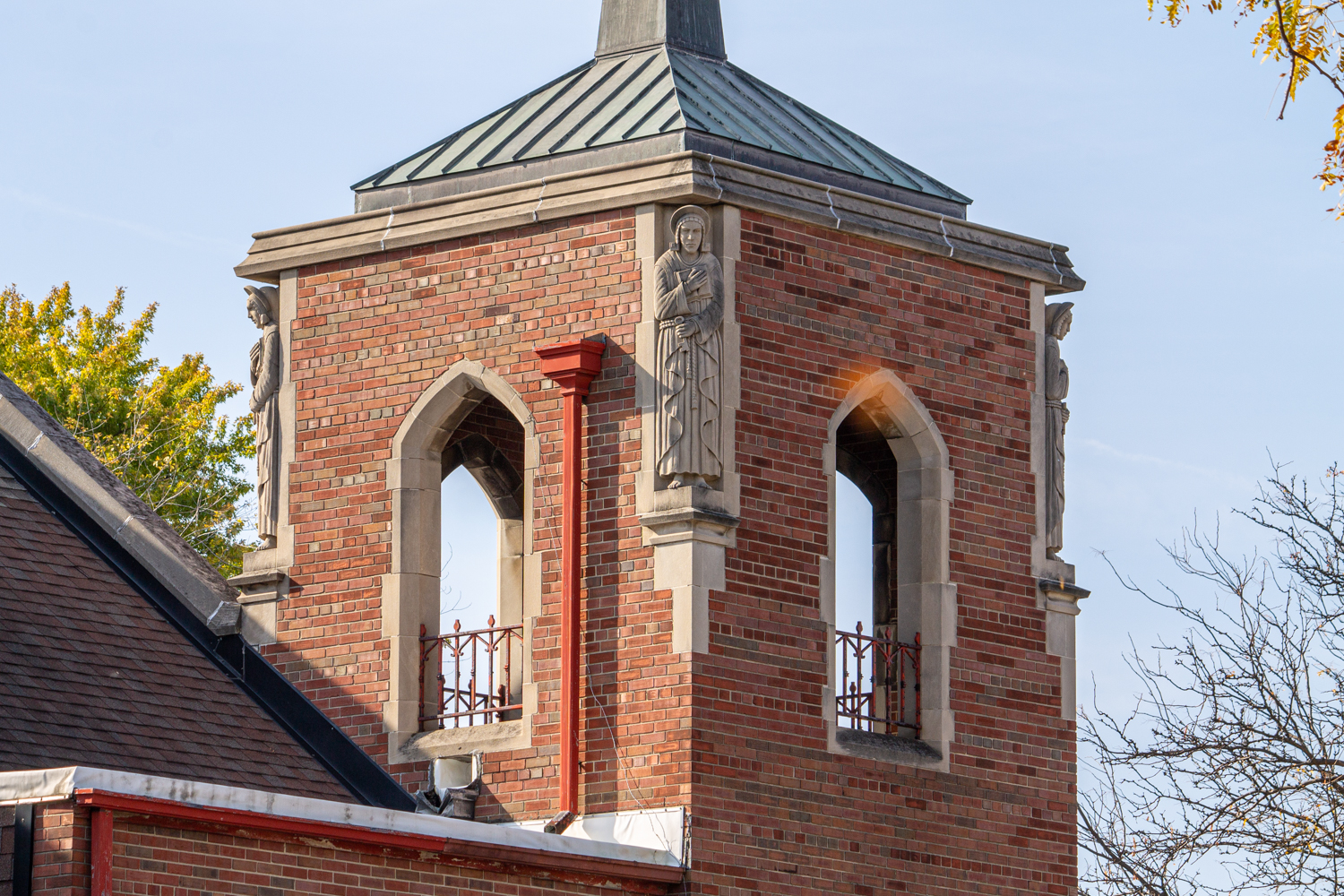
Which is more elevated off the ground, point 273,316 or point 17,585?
point 273,316

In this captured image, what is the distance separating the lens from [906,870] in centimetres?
1697

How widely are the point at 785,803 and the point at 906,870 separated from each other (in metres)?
1.14

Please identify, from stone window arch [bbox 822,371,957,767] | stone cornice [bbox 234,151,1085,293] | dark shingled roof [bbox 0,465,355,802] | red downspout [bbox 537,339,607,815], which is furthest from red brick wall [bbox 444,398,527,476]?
dark shingled roof [bbox 0,465,355,802]

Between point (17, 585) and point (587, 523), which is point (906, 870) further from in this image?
point (17, 585)

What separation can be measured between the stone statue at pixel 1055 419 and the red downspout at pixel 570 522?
3.55 m

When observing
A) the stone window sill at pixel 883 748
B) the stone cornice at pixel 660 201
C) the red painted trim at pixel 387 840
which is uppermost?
the stone cornice at pixel 660 201

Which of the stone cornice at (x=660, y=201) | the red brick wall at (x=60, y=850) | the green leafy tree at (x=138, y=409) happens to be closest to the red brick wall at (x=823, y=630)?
the stone cornice at (x=660, y=201)

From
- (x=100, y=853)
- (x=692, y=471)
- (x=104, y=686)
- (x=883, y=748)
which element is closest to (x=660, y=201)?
(x=692, y=471)

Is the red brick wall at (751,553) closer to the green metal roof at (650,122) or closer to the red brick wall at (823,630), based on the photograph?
the red brick wall at (823,630)

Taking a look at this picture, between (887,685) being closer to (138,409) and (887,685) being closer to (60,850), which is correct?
(60,850)

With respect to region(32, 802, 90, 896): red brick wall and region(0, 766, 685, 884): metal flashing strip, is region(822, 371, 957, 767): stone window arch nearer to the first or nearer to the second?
region(0, 766, 685, 884): metal flashing strip

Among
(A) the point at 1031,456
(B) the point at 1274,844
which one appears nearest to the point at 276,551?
(A) the point at 1031,456

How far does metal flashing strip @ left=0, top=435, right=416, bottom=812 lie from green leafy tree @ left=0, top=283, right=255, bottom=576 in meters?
16.7

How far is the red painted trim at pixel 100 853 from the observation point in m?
12.2
